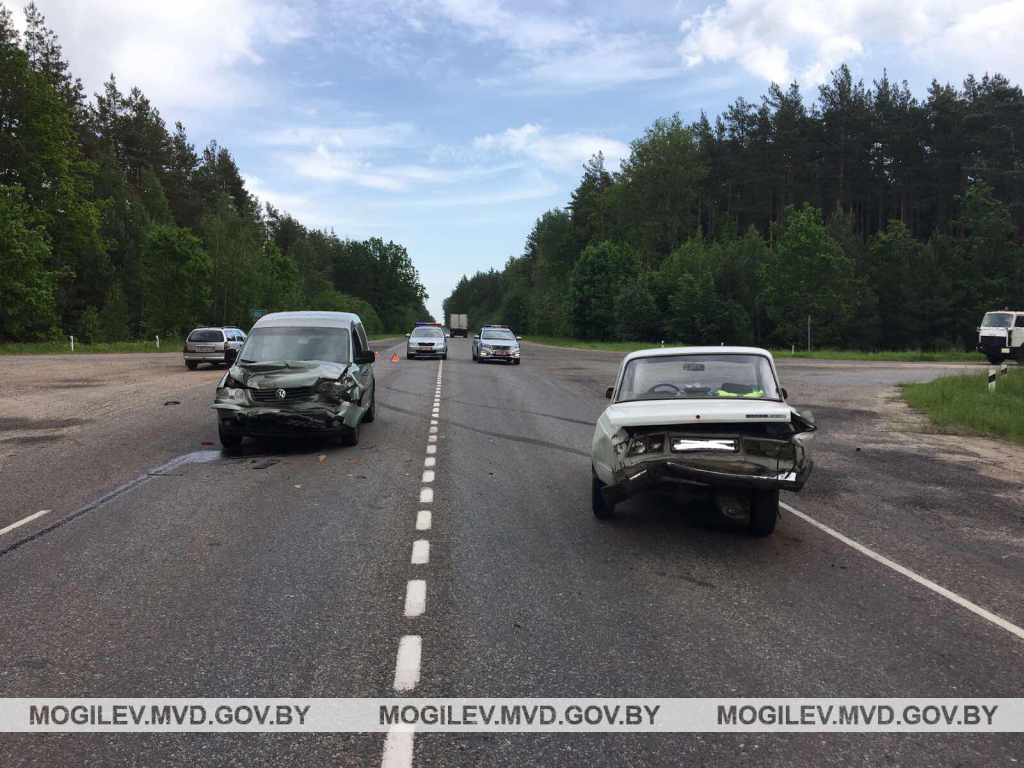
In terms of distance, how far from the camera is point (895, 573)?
5598 mm

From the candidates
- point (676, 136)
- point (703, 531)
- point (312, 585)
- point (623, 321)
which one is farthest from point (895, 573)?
point (676, 136)

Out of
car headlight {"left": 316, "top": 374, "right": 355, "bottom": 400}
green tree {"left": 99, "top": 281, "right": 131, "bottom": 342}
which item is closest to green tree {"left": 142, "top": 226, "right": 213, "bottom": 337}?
green tree {"left": 99, "top": 281, "right": 131, "bottom": 342}

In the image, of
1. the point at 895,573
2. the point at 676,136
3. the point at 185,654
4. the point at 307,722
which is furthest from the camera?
the point at 676,136

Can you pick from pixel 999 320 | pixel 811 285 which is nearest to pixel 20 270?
pixel 999 320

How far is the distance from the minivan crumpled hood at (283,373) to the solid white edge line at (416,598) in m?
6.13

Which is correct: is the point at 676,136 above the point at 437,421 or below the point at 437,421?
above

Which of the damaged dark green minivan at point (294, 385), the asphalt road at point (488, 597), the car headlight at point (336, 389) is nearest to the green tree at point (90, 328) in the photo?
the damaged dark green minivan at point (294, 385)

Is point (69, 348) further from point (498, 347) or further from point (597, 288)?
point (597, 288)

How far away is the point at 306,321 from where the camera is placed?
41.8 feet

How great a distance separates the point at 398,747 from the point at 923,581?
13.4ft

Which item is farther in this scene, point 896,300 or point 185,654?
point 896,300

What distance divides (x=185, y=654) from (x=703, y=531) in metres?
4.35

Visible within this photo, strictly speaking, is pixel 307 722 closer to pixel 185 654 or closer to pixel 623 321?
pixel 185 654

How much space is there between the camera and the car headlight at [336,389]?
35.6 ft
